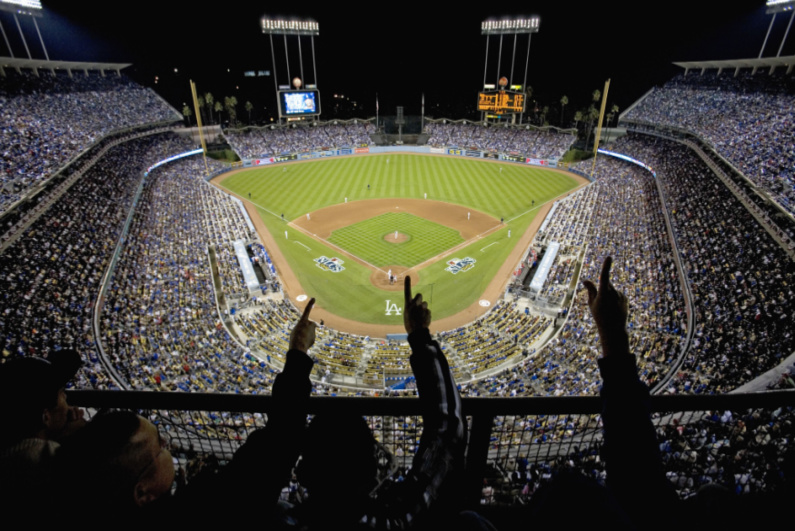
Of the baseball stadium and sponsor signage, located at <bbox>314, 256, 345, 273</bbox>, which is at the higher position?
the baseball stadium

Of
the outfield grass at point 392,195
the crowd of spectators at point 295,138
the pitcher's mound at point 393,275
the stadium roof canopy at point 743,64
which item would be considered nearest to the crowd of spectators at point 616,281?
the outfield grass at point 392,195

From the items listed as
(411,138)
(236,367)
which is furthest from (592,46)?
(236,367)

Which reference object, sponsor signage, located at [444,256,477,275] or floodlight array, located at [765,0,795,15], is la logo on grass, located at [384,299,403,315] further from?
floodlight array, located at [765,0,795,15]

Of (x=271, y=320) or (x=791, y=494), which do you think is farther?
(x=271, y=320)

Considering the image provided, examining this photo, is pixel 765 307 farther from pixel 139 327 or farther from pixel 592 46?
pixel 592 46

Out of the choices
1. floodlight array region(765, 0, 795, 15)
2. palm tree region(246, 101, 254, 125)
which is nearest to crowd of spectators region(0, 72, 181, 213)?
→ palm tree region(246, 101, 254, 125)

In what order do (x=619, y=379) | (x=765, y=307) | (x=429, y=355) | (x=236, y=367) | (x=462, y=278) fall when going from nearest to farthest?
(x=619, y=379)
(x=429, y=355)
(x=765, y=307)
(x=236, y=367)
(x=462, y=278)

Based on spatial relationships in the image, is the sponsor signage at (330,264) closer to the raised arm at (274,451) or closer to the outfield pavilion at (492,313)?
the outfield pavilion at (492,313)
